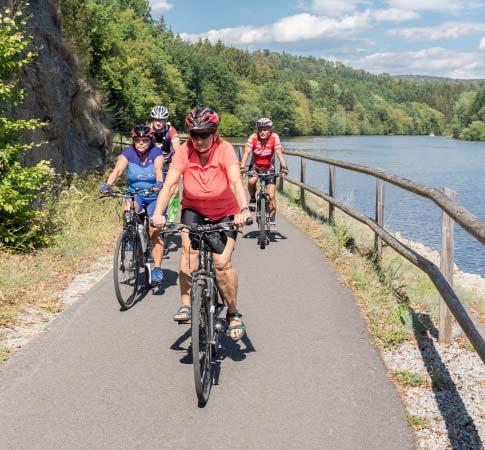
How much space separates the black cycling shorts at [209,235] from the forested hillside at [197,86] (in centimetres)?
1639

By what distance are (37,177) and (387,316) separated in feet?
15.7

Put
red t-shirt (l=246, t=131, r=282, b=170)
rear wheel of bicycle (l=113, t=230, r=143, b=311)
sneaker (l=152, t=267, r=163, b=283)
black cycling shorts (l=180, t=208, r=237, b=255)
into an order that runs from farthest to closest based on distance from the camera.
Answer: red t-shirt (l=246, t=131, r=282, b=170), sneaker (l=152, t=267, r=163, b=283), rear wheel of bicycle (l=113, t=230, r=143, b=311), black cycling shorts (l=180, t=208, r=237, b=255)

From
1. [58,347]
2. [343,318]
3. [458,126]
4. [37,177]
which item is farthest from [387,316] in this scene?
[458,126]

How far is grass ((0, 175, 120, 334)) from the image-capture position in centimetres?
673

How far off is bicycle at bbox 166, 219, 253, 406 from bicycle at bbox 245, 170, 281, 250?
5.35 m

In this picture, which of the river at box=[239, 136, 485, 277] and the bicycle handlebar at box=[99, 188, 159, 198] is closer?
the bicycle handlebar at box=[99, 188, 159, 198]

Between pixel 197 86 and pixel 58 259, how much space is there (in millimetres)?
104662

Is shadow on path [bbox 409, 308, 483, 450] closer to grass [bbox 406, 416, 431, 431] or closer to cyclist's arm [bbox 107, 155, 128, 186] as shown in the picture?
grass [bbox 406, 416, 431, 431]

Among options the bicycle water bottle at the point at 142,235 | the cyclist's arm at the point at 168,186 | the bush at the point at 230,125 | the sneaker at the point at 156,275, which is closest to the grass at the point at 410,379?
the cyclist's arm at the point at 168,186

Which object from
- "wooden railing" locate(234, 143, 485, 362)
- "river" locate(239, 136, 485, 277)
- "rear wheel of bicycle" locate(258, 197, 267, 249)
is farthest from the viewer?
"river" locate(239, 136, 485, 277)

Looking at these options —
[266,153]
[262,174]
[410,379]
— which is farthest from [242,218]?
[266,153]

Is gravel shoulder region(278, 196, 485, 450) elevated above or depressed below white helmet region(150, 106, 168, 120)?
below

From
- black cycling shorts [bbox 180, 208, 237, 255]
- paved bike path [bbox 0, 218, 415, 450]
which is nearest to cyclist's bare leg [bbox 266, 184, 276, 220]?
paved bike path [bbox 0, 218, 415, 450]

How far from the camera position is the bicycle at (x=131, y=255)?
660cm
